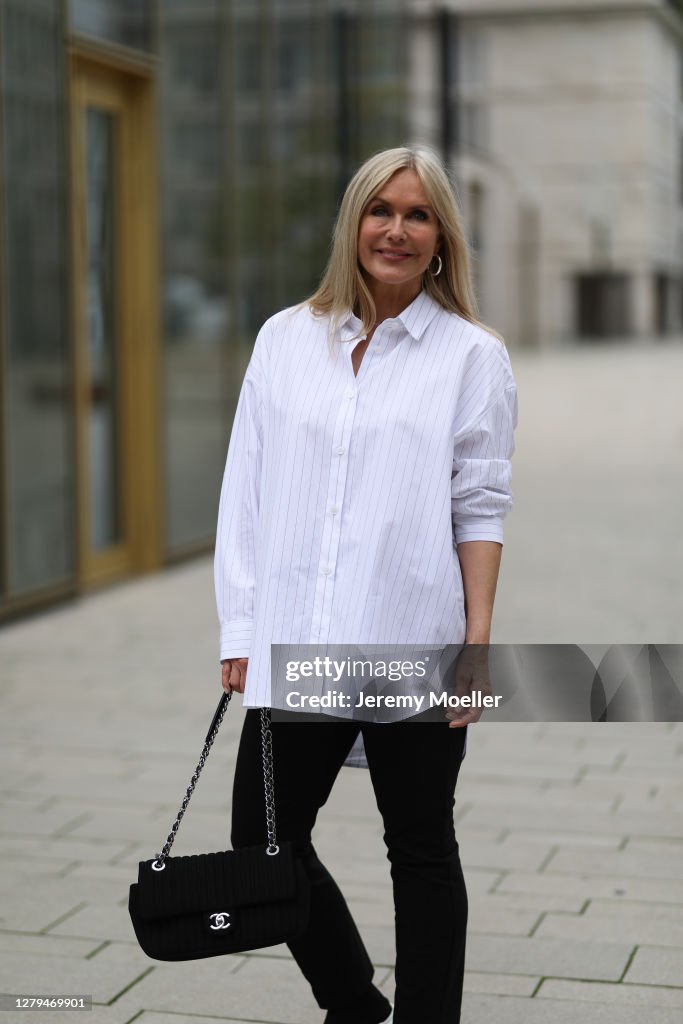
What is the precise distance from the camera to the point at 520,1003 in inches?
141

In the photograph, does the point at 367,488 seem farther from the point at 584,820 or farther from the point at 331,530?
the point at 584,820

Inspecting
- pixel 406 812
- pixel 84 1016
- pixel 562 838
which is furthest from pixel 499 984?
pixel 562 838

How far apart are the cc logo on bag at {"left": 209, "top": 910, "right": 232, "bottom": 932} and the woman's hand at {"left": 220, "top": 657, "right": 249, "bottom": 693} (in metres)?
0.37

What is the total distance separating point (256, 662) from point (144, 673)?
14.3 feet

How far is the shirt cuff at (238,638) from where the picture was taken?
2.89 m

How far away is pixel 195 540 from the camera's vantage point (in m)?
10.6

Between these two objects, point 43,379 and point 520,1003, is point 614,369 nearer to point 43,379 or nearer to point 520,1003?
point 43,379

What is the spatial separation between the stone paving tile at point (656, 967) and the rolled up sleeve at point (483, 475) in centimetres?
133

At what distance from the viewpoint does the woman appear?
2.80 meters

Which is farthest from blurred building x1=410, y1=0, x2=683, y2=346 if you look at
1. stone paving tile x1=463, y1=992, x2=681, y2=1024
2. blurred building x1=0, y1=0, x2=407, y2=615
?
stone paving tile x1=463, y1=992, x2=681, y2=1024

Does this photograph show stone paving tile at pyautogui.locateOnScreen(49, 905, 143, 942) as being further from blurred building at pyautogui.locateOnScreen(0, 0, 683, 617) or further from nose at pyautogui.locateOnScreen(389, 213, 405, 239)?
blurred building at pyautogui.locateOnScreen(0, 0, 683, 617)

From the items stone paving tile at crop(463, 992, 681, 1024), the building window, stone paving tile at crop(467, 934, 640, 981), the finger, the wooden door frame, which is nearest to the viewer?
the finger

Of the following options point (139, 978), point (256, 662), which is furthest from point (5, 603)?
point (256, 662)

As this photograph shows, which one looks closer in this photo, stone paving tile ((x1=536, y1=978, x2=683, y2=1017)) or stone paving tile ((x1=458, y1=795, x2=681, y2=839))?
stone paving tile ((x1=536, y1=978, x2=683, y2=1017))
